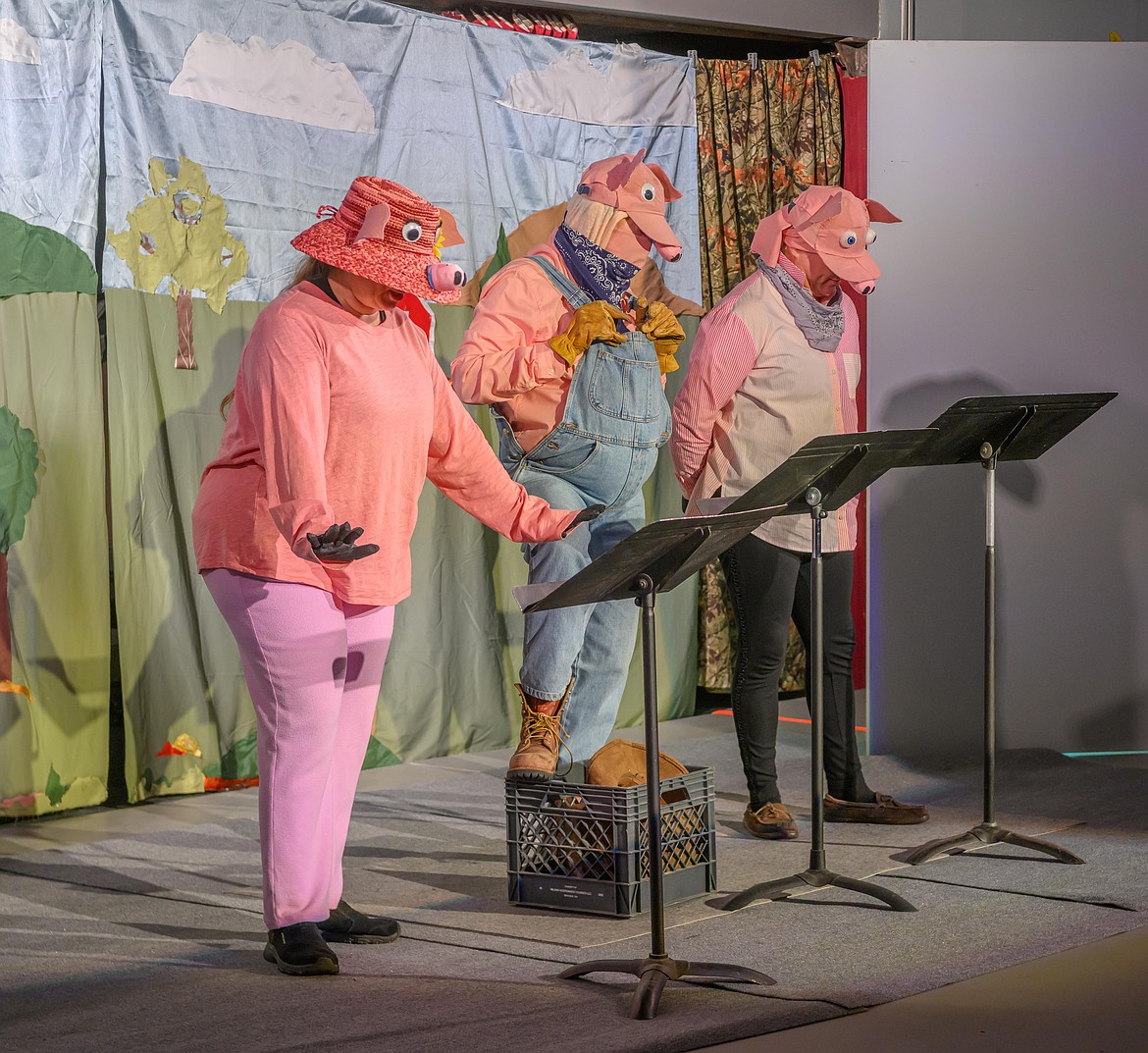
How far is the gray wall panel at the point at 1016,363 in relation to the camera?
5.18m

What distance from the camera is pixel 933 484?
5234 mm

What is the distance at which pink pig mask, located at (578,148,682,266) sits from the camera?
388 cm

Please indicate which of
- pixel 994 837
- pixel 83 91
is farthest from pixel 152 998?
pixel 83 91

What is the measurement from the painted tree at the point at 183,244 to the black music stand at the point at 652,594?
252 centimetres

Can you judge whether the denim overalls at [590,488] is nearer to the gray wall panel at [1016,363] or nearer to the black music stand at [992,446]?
the black music stand at [992,446]

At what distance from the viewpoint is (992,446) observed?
387 cm

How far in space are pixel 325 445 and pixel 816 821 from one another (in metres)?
1.44

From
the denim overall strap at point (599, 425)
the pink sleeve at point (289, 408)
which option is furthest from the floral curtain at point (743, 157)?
the pink sleeve at point (289, 408)

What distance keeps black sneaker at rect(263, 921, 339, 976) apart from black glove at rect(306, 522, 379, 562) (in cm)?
89

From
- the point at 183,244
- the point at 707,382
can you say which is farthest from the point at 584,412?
the point at 183,244

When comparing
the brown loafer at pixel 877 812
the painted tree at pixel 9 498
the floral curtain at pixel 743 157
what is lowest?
the brown loafer at pixel 877 812

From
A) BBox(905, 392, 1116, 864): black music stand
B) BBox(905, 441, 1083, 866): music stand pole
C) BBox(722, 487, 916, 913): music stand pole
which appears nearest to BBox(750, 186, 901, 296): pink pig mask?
BBox(905, 392, 1116, 864): black music stand

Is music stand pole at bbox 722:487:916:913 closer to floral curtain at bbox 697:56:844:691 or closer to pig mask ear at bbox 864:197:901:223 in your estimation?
pig mask ear at bbox 864:197:901:223

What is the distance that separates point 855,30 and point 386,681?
2.96 metres
